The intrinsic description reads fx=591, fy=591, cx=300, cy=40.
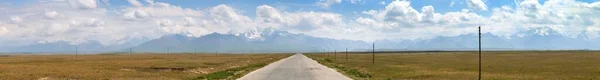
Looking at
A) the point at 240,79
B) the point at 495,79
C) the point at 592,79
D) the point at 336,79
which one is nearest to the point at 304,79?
the point at 336,79

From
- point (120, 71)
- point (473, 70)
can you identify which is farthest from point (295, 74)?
point (473, 70)

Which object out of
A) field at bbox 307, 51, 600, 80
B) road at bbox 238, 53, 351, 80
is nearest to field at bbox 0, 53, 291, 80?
road at bbox 238, 53, 351, 80

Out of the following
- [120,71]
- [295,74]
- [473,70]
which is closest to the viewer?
[295,74]

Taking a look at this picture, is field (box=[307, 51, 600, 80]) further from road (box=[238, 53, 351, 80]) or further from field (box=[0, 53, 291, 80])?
field (box=[0, 53, 291, 80])

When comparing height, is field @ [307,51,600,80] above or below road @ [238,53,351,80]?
below

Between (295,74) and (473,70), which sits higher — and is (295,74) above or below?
above

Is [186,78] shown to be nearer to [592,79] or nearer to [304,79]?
[304,79]

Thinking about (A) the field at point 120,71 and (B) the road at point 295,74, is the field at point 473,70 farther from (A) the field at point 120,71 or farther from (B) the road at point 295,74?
(A) the field at point 120,71

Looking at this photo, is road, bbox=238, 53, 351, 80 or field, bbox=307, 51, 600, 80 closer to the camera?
road, bbox=238, 53, 351, 80

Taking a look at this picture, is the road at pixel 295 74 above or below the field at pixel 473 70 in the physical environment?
above

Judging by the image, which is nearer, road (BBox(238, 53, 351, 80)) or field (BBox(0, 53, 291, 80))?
road (BBox(238, 53, 351, 80))

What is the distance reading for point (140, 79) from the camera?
4578cm

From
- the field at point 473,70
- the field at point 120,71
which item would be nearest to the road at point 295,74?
the field at point 473,70

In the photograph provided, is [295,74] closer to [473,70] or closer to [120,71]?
[120,71]
